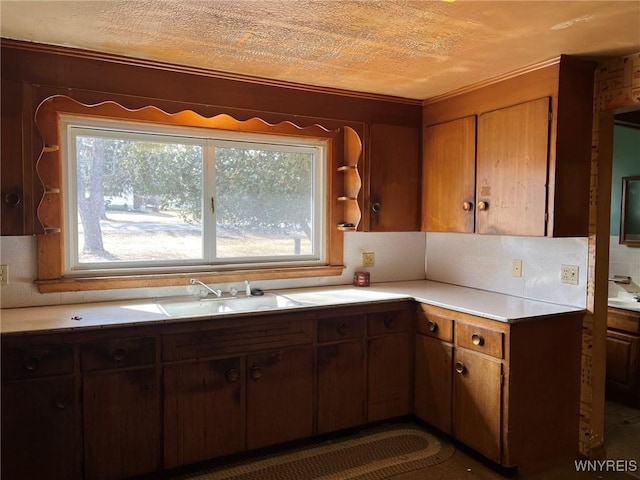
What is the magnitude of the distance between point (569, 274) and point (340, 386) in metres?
1.41

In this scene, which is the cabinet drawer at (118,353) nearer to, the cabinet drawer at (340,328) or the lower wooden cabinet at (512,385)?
the cabinet drawer at (340,328)

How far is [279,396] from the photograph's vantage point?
8.02 ft

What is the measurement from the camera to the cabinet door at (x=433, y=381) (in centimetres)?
257

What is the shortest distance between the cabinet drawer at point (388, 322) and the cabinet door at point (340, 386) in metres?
0.12

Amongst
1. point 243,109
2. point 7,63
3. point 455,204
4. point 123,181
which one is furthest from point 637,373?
point 7,63

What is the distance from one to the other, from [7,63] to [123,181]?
29.8 inches

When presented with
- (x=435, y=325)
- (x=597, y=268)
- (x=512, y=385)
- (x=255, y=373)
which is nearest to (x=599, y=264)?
(x=597, y=268)

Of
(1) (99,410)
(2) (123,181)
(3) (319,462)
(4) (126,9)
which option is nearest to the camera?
(4) (126,9)

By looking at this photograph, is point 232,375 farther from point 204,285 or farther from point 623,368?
point 623,368

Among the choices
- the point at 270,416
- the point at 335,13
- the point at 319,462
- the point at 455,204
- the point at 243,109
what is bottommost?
the point at 319,462

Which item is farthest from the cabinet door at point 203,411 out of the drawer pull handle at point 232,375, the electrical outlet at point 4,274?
the electrical outlet at point 4,274

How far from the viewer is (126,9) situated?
5.87ft

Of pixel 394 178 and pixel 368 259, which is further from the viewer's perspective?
pixel 368 259

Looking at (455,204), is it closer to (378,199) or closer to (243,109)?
(378,199)
